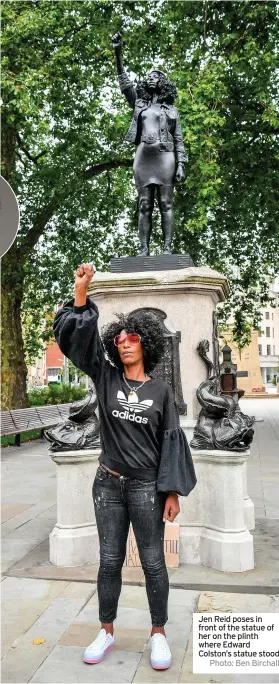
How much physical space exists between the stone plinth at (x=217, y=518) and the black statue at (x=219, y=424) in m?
0.07

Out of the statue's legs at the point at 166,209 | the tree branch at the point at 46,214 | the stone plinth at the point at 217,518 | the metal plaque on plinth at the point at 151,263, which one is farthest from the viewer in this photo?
the tree branch at the point at 46,214

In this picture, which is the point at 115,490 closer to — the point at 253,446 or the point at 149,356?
the point at 149,356

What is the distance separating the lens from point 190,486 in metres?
2.99

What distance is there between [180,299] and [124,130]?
9.57m

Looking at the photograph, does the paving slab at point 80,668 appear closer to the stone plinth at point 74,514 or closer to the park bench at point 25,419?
the stone plinth at point 74,514

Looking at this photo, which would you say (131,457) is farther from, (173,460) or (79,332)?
(79,332)

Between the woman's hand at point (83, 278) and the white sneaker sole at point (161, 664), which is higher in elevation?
the woman's hand at point (83, 278)

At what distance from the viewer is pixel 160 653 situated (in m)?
3.08

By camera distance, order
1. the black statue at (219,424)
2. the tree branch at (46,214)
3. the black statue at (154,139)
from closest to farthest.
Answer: the black statue at (219,424) → the black statue at (154,139) → the tree branch at (46,214)

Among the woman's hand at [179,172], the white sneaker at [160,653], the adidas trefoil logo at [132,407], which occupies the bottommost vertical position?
the white sneaker at [160,653]

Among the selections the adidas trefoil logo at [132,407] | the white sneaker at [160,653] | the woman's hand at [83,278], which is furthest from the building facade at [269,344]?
the woman's hand at [83,278]

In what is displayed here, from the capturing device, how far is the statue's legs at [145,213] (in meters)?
5.62

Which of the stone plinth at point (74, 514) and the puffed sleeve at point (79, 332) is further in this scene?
the stone plinth at point (74, 514)

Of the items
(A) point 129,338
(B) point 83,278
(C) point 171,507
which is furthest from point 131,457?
(B) point 83,278
